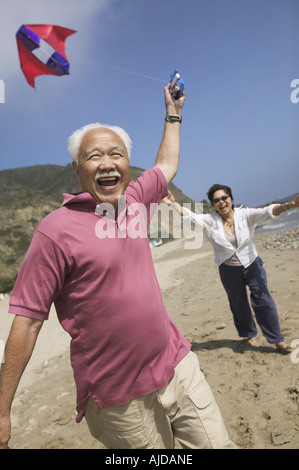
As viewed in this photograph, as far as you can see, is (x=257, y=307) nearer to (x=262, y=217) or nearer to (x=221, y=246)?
(x=221, y=246)

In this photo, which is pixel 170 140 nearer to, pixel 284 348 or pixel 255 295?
pixel 255 295

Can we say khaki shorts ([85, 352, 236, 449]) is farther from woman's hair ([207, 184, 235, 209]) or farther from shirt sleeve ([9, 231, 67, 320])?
woman's hair ([207, 184, 235, 209])

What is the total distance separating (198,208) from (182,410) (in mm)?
3515

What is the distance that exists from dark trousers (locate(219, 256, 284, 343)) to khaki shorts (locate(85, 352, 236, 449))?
8.04 feet

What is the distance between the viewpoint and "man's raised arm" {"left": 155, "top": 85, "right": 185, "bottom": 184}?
251cm

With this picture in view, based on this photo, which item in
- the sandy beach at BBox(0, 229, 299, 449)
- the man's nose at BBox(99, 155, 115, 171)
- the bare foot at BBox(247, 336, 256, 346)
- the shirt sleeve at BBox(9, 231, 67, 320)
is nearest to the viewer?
the shirt sleeve at BBox(9, 231, 67, 320)

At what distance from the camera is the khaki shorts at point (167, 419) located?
5.95 feet

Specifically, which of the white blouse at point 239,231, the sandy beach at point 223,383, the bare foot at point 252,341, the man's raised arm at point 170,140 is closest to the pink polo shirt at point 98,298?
the man's raised arm at point 170,140

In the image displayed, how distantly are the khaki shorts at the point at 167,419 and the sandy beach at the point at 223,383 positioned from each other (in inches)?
51.8

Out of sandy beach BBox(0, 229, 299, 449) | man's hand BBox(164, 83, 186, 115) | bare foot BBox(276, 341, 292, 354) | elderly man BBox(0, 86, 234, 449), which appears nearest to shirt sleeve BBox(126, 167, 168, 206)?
elderly man BBox(0, 86, 234, 449)

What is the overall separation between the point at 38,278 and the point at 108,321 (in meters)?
0.45

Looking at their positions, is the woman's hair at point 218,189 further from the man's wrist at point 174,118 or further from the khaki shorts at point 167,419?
the khaki shorts at point 167,419

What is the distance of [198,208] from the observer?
505cm

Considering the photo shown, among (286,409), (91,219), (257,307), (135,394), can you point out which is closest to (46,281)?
(91,219)
